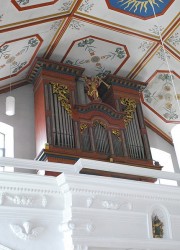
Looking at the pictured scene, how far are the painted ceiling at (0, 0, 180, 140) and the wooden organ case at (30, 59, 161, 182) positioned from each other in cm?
30

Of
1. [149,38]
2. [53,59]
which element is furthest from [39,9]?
[149,38]

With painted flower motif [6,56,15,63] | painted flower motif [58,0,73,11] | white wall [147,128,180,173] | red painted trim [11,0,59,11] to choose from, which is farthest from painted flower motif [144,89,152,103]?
red painted trim [11,0,59,11]

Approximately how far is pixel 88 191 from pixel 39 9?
3292mm

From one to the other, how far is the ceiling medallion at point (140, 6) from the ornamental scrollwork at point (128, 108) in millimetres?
2208

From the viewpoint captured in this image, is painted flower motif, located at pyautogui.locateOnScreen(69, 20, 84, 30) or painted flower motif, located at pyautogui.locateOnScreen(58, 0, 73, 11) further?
painted flower motif, located at pyautogui.locateOnScreen(69, 20, 84, 30)

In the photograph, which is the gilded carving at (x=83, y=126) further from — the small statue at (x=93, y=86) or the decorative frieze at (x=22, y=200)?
the decorative frieze at (x=22, y=200)

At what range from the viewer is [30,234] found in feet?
15.9

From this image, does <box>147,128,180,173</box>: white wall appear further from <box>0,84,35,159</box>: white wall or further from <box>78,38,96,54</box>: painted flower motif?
<box>0,84,35,159</box>: white wall

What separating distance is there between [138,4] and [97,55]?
168 cm

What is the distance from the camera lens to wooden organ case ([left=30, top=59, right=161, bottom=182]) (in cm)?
788

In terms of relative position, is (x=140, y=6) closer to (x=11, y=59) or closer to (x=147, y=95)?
(x=11, y=59)

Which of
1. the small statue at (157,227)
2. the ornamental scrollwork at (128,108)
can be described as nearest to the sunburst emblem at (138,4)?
the ornamental scrollwork at (128,108)

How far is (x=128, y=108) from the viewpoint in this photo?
30.2 feet

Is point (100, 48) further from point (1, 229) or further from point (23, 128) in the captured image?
point (1, 229)
